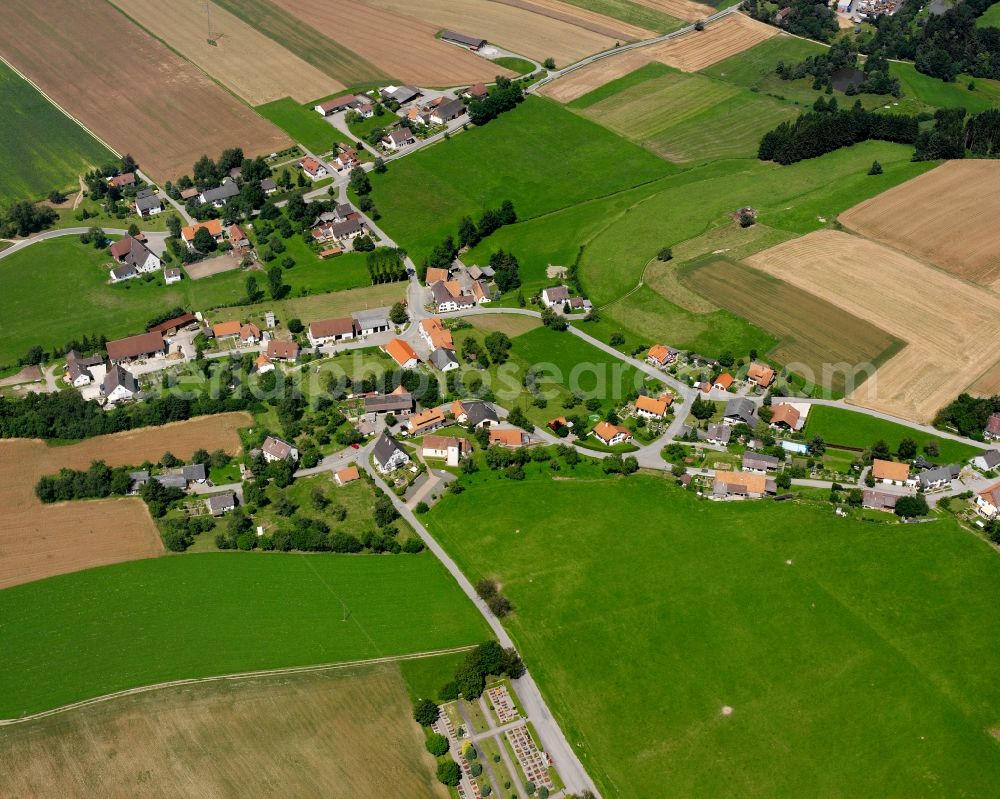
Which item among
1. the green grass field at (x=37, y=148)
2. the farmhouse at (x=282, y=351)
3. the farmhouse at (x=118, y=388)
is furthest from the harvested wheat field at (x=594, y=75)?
the farmhouse at (x=118, y=388)

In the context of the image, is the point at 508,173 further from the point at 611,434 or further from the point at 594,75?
the point at 611,434

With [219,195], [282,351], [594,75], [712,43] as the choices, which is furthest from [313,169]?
[712,43]

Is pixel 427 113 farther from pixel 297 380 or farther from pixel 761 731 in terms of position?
pixel 761 731

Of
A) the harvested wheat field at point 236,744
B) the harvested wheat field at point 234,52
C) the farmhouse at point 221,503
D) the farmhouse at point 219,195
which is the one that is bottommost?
the harvested wheat field at point 236,744

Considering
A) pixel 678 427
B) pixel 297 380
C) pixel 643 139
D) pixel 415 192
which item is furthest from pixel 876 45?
pixel 297 380

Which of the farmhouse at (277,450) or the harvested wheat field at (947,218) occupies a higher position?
the harvested wheat field at (947,218)

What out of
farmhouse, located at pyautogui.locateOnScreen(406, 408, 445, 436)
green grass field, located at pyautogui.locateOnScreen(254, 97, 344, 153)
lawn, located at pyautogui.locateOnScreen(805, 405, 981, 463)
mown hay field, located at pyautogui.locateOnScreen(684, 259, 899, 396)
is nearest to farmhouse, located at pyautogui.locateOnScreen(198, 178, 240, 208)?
green grass field, located at pyautogui.locateOnScreen(254, 97, 344, 153)

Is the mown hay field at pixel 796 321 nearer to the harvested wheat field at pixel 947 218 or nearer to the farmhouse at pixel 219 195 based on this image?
the harvested wheat field at pixel 947 218
